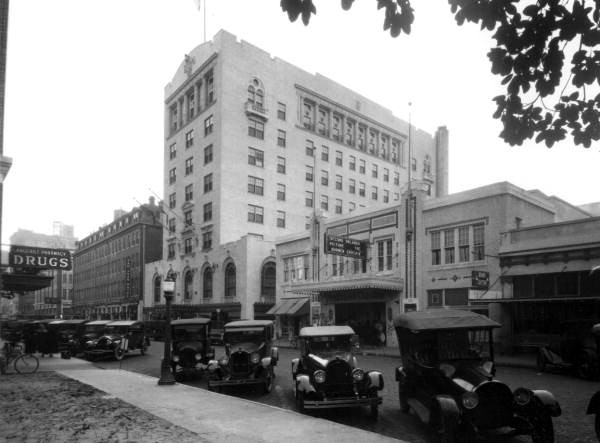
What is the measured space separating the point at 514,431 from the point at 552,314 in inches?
636

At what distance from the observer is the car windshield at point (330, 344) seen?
482 inches

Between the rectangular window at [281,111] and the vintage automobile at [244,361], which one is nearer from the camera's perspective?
the vintage automobile at [244,361]

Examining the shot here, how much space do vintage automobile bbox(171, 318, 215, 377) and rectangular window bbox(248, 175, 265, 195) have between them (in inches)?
1095

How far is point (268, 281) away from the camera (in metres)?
42.0

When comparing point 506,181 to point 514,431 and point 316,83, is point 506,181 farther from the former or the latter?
point 316,83

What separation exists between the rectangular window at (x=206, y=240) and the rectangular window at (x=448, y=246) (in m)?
24.8

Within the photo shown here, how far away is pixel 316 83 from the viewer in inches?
2050

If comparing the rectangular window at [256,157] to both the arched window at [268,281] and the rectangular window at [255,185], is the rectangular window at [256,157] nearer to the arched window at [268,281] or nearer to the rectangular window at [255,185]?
the rectangular window at [255,185]

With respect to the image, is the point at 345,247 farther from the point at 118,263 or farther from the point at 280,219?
the point at 118,263

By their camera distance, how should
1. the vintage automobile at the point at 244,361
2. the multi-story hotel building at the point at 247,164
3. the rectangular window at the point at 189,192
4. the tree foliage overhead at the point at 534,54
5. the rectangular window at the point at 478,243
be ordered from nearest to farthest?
the tree foliage overhead at the point at 534,54, the vintage automobile at the point at 244,361, the rectangular window at the point at 478,243, the multi-story hotel building at the point at 247,164, the rectangular window at the point at 189,192

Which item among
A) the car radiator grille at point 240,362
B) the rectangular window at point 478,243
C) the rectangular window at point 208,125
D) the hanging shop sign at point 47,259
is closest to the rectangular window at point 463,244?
the rectangular window at point 478,243

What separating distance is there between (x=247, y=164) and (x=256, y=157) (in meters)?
1.33

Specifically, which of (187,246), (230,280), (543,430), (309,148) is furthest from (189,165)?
(543,430)

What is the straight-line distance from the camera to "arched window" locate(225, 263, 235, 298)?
1700 inches
